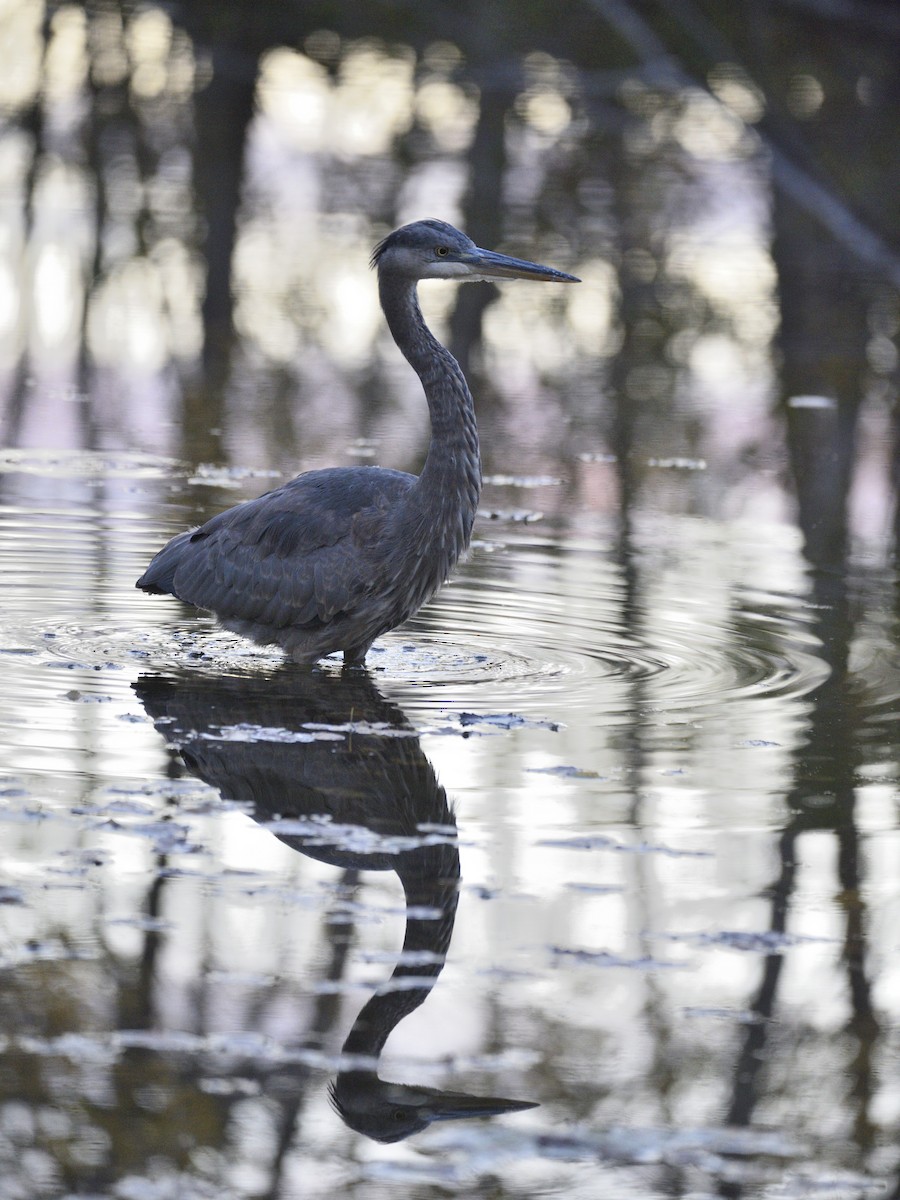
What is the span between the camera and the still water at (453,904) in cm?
425

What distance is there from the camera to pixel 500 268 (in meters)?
8.02

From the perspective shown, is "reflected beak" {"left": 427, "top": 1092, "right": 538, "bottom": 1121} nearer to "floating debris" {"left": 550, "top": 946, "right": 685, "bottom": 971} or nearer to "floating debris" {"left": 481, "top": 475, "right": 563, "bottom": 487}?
"floating debris" {"left": 550, "top": 946, "right": 685, "bottom": 971}

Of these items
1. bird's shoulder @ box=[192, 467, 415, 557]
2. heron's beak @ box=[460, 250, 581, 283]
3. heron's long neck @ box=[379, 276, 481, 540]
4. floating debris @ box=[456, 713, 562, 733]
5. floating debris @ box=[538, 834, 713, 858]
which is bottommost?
floating debris @ box=[538, 834, 713, 858]

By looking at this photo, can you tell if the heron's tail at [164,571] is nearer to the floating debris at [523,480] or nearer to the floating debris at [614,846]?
the floating debris at [614,846]

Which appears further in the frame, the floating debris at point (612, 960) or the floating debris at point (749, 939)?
the floating debris at point (749, 939)

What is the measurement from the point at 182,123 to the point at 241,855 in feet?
72.8

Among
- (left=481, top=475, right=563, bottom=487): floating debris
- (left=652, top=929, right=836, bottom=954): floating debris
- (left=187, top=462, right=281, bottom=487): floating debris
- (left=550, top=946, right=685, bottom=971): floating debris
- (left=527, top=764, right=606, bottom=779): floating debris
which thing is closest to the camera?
(left=550, top=946, right=685, bottom=971): floating debris

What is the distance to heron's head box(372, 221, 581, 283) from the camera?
803 centimetres

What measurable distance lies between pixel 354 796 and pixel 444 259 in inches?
107

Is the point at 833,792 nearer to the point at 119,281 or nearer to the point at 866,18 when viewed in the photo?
the point at 119,281

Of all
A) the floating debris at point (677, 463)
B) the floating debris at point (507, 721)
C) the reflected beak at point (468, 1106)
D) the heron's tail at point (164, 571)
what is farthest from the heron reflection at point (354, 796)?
the floating debris at point (677, 463)

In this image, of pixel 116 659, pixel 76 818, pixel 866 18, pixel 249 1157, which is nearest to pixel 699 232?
pixel 866 18

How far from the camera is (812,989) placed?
16.5ft

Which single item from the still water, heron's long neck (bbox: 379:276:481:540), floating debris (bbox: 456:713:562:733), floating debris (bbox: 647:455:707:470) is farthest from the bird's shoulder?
floating debris (bbox: 647:455:707:470)
